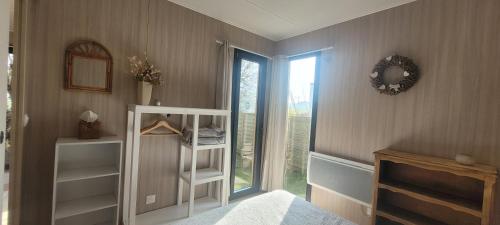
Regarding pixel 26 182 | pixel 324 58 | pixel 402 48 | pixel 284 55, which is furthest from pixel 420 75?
pixel 26 182

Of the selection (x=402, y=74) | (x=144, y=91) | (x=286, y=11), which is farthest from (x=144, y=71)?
(x=402, y=74)

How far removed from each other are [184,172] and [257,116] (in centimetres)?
131

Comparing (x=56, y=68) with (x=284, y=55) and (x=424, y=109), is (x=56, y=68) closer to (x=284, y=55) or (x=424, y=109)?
(x=284, y=55)

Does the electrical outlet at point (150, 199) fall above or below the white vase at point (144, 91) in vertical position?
below

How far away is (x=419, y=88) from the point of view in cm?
192

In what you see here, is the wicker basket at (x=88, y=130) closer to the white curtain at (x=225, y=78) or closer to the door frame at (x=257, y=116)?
the white curtain at (x=225, y=78)

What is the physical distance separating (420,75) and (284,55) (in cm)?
163

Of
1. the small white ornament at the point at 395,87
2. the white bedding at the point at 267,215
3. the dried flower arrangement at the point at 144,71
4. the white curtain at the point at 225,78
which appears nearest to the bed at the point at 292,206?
the white bedding at the point at 267,215

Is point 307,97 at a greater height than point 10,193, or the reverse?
point 307,97

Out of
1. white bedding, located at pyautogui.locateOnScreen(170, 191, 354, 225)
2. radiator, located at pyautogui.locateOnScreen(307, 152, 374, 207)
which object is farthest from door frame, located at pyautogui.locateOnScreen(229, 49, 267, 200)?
white bedding, located at pyautogui.locateOnScreen(170, 191, 354, 225)

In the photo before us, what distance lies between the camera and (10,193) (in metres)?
1.58

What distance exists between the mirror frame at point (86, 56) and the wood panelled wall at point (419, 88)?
90.6 inches

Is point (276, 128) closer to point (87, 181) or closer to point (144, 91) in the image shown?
point (144, 91)

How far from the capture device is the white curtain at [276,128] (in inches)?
120
